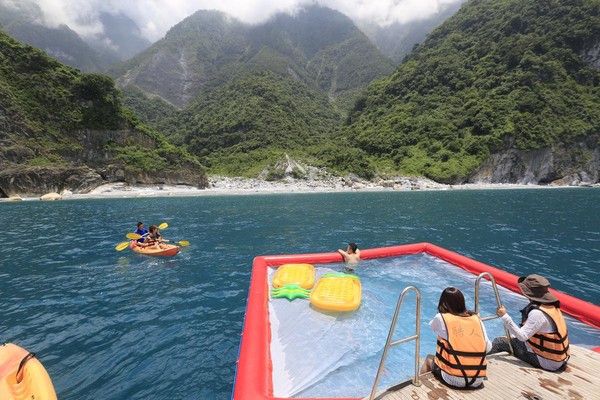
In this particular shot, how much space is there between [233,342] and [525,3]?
136 m

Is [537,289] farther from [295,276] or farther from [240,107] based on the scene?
[240,107]

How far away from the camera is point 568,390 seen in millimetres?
3422

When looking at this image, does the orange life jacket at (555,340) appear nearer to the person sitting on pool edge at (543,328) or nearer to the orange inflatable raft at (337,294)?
the person sitting on pool edge at (543,328)

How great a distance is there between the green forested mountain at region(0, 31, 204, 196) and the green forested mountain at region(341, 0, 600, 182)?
6108 cm

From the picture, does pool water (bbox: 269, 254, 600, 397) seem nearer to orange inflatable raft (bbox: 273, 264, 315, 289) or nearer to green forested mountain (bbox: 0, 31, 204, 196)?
orange inflatable raft (bbox: 273, 264, 315, 289)

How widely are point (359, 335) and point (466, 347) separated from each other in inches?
121

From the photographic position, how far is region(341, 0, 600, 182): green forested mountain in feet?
244

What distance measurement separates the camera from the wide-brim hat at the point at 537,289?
3.75 m

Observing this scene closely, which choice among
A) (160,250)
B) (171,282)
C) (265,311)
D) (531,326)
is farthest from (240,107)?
(531,326)

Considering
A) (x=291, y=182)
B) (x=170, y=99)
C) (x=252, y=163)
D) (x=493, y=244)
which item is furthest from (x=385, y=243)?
(x=170, y=99)

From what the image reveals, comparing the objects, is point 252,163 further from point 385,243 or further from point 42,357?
point 42,357

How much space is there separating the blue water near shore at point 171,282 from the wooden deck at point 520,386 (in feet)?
11.1

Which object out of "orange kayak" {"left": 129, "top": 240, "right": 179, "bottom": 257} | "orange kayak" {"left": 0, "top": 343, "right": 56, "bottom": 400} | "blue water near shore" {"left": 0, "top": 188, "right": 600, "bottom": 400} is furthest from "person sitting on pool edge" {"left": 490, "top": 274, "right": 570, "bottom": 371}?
"orange kayak" {"left": 129, "top": 240, "right": 179, "bottom": 257}

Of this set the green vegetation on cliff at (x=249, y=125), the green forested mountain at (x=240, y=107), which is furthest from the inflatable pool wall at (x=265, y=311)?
the green vegetation on cliff at (x=249, y=125)
